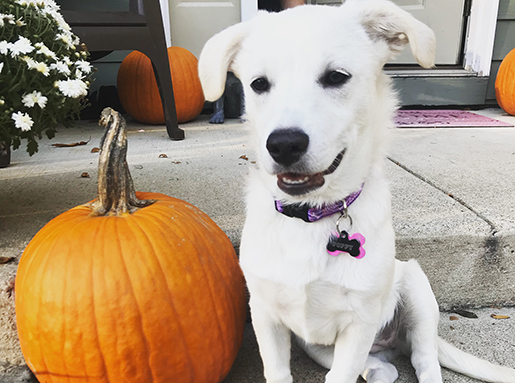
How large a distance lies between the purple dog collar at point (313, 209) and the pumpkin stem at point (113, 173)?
568 millimetres

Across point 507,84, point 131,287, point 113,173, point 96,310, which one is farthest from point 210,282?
point 507,84

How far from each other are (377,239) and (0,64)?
139 centimetres

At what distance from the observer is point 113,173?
147 cm

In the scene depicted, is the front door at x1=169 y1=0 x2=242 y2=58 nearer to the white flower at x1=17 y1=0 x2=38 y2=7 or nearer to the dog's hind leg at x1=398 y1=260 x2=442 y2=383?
the white flower at x1=17 y1=0 x2=38 y2=7

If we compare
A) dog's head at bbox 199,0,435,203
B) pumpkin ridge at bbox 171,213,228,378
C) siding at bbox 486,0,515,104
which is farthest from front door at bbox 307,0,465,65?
pumpkin ridge at bbox 171,213,228,378

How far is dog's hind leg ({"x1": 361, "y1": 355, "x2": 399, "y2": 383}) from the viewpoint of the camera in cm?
155

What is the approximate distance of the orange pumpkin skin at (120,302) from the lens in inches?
52.1

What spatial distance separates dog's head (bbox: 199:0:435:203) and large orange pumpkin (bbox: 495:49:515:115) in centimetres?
402

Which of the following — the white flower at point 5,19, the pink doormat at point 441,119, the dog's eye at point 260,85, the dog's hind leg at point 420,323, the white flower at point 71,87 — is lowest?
the dog's hind leg at point 420,323

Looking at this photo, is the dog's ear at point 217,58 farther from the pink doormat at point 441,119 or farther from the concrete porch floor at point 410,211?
the pink doormat at point 441,119

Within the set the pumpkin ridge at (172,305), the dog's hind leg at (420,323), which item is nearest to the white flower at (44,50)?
the pumpkin ridge at (172,305)

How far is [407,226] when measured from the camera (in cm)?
191

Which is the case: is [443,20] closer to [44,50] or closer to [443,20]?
[443,20]

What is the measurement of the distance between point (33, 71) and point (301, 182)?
1.06 meters
